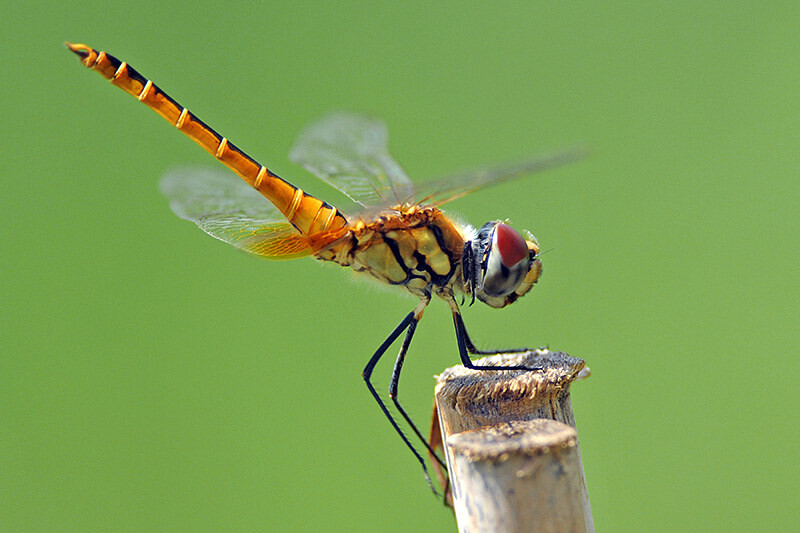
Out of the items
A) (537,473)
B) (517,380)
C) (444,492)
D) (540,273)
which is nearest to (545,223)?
(540,273)

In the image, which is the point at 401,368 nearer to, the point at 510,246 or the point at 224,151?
the point at 510,246

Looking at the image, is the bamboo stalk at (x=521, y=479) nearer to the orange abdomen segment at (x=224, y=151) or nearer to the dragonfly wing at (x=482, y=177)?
the dragonfly wing at (x=482, y=177)

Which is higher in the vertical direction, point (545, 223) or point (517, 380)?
point (545, 223)

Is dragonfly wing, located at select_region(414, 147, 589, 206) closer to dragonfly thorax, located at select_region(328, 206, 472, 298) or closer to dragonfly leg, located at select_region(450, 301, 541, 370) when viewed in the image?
dragonfly thorax, located at select_region(328, 206, 472, 298)

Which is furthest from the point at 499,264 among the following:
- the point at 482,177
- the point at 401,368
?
the point at 401,368

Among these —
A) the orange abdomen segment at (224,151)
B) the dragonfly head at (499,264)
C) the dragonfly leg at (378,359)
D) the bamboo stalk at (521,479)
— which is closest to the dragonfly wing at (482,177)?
the dragonfly head at (499,264)

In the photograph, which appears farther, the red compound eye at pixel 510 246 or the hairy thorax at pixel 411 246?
the hairy thorax at pixel 411 246

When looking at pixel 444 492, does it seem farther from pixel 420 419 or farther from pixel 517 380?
pixel 420 419
